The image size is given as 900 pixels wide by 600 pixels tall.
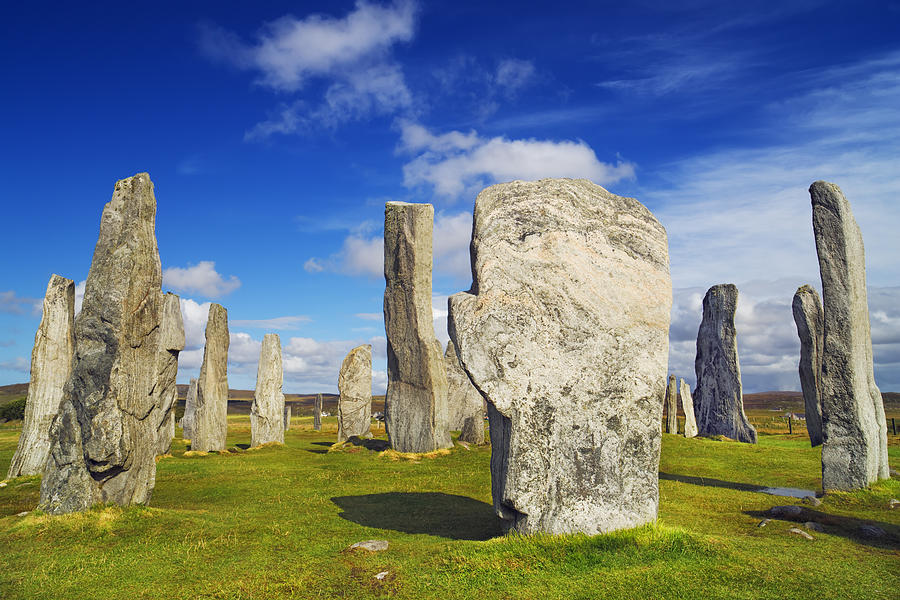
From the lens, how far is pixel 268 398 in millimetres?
19672

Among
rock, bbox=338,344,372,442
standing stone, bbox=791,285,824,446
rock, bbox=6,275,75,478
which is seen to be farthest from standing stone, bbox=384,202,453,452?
standing stone, bbox=791,285,824,446

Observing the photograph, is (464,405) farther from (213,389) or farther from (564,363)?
(564,363)

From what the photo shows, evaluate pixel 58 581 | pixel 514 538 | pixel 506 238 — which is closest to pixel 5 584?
pixel 58 581

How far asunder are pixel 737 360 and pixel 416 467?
13.9 metres

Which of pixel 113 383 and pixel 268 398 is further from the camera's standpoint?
pixel 268 398

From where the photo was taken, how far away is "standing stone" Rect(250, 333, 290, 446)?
761 inches

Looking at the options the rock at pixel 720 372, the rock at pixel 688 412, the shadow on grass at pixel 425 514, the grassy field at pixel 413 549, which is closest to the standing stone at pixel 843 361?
the grassy field at pixel 413 549

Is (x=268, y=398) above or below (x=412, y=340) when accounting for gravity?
below

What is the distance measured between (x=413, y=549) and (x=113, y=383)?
4.80 metres

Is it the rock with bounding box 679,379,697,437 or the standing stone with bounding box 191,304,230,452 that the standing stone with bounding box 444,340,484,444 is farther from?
the rock with bounding box 679,379,697,437

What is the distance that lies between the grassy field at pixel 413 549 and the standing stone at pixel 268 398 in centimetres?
752

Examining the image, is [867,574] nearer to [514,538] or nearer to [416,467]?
[514,538]

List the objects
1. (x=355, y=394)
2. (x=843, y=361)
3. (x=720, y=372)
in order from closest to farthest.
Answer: (x=843, y=361) < (x=355, y=394) < (x=720, y=372)

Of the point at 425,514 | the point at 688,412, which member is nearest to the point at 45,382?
the point at 425,514
